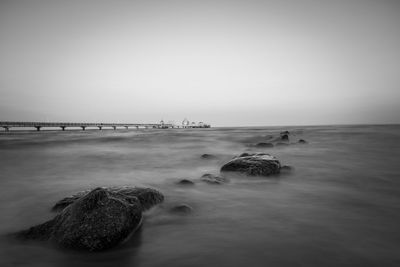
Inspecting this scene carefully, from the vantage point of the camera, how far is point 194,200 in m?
5.16

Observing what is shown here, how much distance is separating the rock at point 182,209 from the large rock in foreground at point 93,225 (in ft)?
3.21

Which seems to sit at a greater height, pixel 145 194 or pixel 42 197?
pixel 145 194

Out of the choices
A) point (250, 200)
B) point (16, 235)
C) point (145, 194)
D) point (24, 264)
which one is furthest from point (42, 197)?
point (250, 200)

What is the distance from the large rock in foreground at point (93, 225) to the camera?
121 inches

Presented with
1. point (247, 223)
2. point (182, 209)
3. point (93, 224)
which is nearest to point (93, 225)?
point (93, 224)

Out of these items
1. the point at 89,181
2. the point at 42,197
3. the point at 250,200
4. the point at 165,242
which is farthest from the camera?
the point at 89,181

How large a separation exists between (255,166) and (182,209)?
360cm

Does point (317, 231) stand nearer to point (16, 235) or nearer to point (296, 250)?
point (296, 250)

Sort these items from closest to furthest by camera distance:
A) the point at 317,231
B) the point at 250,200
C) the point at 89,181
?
the point at 317,231 → the point at 250,200 → the point at 89,181

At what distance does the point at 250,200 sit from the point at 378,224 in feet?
7.42

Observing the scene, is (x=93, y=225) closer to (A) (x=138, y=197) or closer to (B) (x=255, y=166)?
(A) (x=138, y=197)

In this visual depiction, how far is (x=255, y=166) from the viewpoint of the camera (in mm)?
7418

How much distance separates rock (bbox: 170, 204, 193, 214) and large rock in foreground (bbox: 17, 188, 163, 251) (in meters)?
0.98

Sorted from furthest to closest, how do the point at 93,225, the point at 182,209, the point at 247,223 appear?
the point at 182,209
the point at 247,223
the point at 93,225
